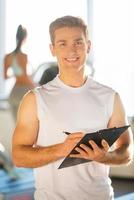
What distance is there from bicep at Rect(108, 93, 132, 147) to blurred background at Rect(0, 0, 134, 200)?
2.55m

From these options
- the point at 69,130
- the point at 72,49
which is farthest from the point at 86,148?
the point at 72,49

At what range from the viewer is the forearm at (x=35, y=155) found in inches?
52.7

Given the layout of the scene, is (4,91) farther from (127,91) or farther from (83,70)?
(83,70)

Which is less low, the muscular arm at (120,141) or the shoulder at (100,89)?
the shoulder at (100,89)

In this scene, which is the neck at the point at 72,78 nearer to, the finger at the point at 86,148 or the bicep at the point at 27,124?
the bicep at the point at 27,124

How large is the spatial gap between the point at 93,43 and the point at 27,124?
125 inches

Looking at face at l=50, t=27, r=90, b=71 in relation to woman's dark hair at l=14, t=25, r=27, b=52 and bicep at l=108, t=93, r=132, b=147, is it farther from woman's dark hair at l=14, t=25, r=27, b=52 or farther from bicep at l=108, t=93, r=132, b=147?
woman's dark hair at l=14, t=25, r=27, b=52

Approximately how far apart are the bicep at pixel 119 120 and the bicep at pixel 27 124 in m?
0.27

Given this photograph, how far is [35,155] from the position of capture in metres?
1.38

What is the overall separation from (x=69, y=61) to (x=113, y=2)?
10.8ft

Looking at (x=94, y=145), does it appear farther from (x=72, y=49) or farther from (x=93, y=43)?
(x=93, y=43)

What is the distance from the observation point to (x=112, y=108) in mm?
1495

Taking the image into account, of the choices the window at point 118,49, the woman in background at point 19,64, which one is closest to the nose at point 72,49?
the woman in background at point 19,64

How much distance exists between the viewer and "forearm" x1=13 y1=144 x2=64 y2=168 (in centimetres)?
134
